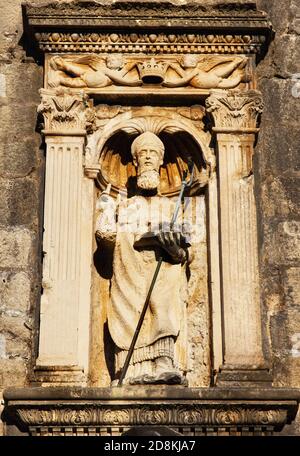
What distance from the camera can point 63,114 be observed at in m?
11.4

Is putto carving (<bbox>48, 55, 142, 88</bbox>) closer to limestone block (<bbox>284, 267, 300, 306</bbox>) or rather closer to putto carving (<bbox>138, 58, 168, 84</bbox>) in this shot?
putto carving (<bbox>138, 58, 168, 84</bbox>)

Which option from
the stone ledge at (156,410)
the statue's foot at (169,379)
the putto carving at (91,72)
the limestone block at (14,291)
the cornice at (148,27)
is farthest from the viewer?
the cornice at (148,27)

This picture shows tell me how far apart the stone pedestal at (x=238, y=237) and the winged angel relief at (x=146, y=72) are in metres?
0.20

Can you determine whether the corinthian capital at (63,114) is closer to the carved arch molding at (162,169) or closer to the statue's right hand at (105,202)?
the carved arch molding at (162,169)

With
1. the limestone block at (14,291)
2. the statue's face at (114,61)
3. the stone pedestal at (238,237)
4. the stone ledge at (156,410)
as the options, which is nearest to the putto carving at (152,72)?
the statue's face at (114,61)

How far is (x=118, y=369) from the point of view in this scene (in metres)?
10.7

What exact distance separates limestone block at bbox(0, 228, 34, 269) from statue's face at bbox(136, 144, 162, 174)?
3.74 feet

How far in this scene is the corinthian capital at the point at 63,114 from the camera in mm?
11344

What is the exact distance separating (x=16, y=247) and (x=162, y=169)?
63.5 inches

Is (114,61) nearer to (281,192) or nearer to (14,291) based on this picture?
(281,192)

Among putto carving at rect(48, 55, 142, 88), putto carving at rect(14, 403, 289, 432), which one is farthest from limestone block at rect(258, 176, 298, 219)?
putto carving at rect(14, 403, 289, 432)

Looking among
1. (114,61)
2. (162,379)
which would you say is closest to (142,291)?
(162,379)

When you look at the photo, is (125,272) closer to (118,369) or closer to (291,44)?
(118,369)

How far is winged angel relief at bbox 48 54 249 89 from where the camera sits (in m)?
11.6
